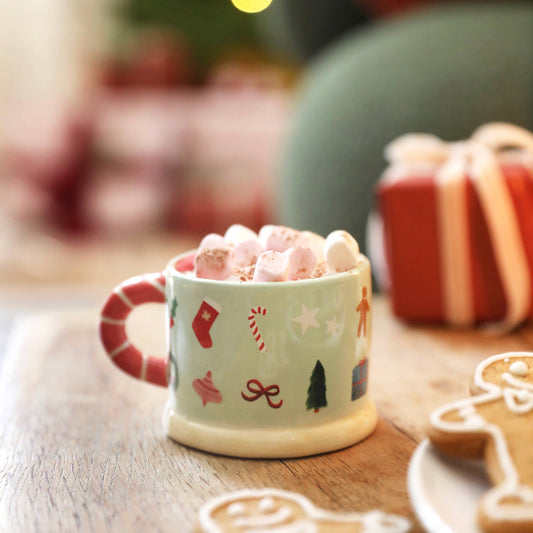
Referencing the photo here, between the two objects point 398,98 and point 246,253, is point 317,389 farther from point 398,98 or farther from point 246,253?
point 398,98

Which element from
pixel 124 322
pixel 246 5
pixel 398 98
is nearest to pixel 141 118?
pixel 246 5

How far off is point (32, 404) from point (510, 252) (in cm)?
47

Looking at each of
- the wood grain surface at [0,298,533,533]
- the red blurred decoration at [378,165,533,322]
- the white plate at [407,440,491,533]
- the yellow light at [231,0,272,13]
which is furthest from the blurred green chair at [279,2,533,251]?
the yellow light at [231,0,272,13]

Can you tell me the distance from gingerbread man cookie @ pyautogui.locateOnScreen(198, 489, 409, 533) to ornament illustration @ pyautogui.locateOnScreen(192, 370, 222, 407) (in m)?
0.08

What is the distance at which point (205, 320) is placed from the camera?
16.5 inches

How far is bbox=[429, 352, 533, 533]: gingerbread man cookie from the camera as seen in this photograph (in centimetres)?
29

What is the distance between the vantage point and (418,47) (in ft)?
3.38

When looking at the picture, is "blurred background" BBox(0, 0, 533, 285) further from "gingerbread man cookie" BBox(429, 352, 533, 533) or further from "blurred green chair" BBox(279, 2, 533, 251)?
"gingerbread man cookie" BBox(429, 352, 533, 533)

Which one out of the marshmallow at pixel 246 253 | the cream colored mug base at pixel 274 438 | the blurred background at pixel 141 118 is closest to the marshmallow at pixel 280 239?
the marshmallow at pixel 246 253

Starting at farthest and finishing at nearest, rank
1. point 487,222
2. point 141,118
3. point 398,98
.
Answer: point 141,118 → point 398,98 → point 487,222

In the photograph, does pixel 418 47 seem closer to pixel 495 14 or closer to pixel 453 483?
pixel 495 14

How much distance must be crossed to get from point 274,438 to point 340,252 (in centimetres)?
12

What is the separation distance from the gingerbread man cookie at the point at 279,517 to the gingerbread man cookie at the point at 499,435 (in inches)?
1.9

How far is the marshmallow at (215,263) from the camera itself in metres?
0.42
